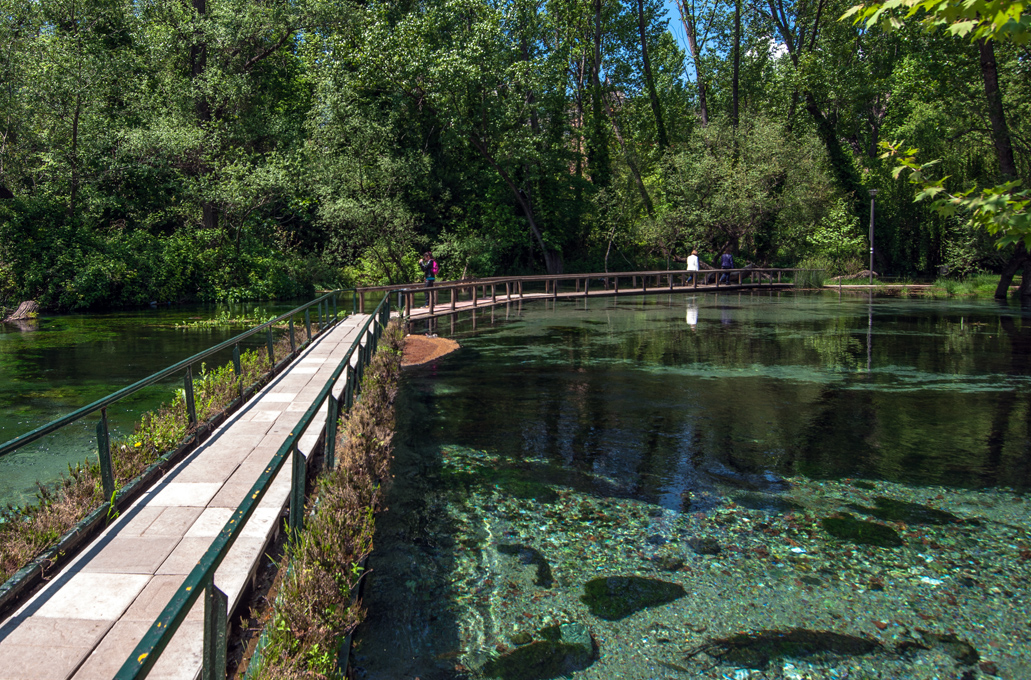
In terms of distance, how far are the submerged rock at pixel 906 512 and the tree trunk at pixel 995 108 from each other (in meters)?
29.0

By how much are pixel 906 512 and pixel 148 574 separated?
7439 millimetres

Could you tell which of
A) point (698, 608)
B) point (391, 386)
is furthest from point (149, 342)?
point (698, 608)

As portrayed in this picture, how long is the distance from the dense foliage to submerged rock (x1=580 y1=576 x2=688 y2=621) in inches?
1090

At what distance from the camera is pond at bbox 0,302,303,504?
33.7 ft

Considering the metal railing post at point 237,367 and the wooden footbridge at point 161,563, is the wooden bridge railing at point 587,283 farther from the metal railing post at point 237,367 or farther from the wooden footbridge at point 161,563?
the wooden footbridge at point 161,563

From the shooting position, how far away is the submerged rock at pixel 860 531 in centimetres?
756

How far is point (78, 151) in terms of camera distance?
33938 mm

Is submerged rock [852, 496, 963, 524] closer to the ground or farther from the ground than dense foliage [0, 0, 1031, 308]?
closer to the ground

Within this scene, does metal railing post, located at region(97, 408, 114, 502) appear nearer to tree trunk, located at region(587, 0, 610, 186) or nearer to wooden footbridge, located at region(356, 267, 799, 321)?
wooden footbridge, located at region(356, 267, 799, 321)

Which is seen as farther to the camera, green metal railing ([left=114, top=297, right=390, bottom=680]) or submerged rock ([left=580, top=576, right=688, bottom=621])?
submerged rock ([left=580, top=576, right=688, bottom=621])

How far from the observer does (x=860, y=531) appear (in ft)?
25.6

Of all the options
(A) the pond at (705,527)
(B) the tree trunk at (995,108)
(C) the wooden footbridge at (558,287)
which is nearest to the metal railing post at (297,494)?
(A) the pond at (705,527)

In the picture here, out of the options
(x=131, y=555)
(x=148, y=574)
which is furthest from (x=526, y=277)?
(x=148, y=574)

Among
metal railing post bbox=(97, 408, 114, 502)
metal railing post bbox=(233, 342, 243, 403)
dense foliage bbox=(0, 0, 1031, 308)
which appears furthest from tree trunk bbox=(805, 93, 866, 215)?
metal railing post bbox=(97, 408, 114, 502)
